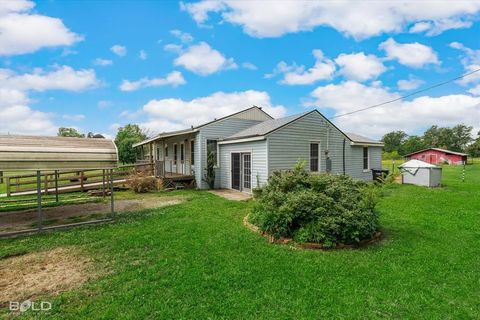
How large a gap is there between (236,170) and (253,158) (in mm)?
1766

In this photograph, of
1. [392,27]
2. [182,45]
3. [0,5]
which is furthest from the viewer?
[182,45]

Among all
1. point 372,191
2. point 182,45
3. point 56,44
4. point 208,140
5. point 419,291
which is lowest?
point 419,291

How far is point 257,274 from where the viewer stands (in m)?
3.98

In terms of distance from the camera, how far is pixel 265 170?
1107 cm

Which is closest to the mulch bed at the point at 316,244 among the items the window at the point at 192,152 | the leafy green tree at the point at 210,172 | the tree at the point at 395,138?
the leafy green tree at the point at 210,172

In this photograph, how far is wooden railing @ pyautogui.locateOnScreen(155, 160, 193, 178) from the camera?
48.3ft

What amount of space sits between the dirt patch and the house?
301 inches

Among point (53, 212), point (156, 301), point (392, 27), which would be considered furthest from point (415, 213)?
point (53, 212)

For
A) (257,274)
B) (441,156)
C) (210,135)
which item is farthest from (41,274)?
(441,156)

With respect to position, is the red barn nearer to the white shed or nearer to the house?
the white shed

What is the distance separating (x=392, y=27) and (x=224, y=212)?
1228 centimetres

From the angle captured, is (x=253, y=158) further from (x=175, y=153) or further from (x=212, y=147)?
(x=175, y=153)

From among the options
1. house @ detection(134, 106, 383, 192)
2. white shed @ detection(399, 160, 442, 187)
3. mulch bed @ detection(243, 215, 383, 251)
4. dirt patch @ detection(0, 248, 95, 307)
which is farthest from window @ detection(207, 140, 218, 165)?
white shed @ detection(399, 160, 442, 187)

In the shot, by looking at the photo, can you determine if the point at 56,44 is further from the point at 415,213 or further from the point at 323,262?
the point at 415,213
